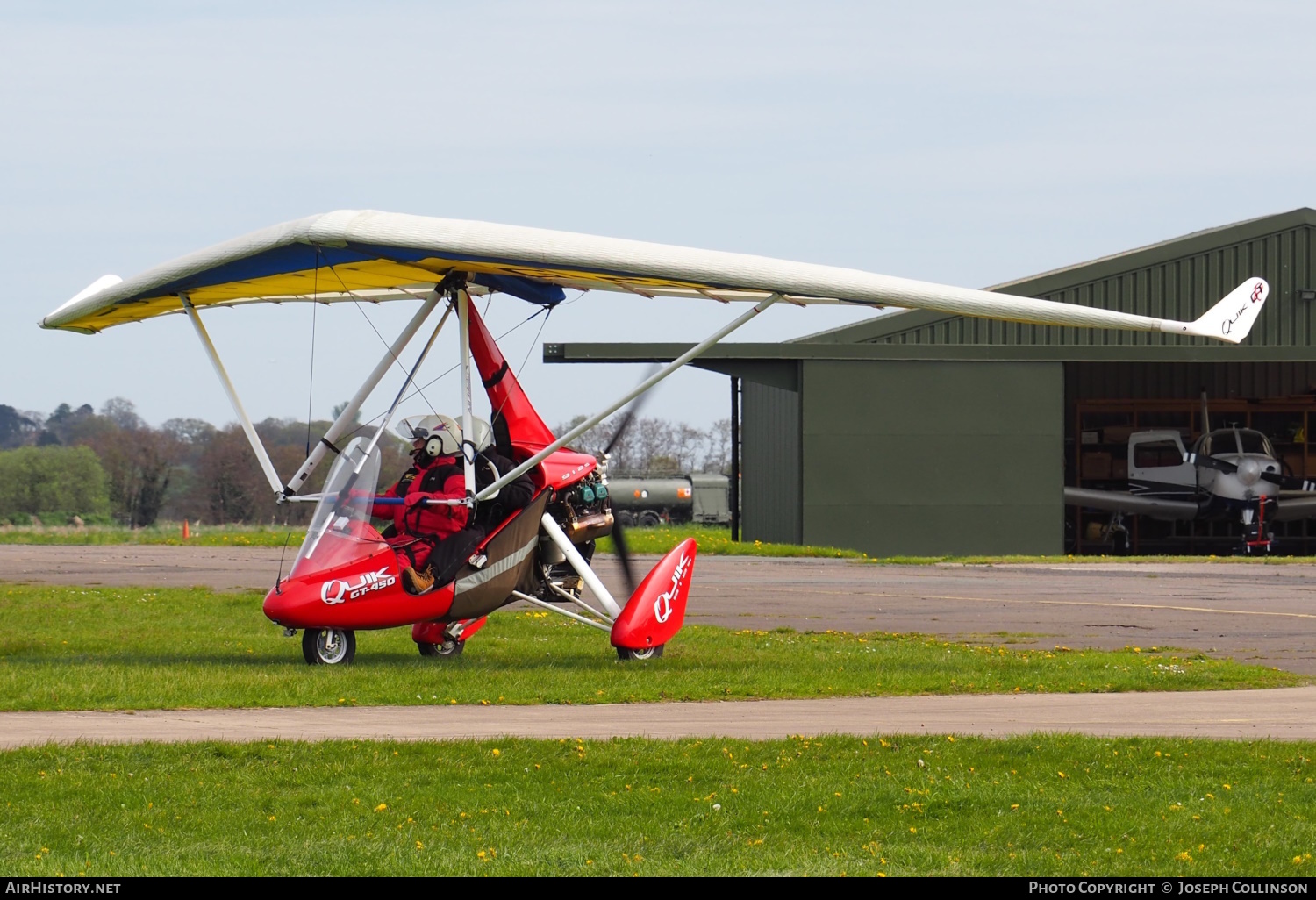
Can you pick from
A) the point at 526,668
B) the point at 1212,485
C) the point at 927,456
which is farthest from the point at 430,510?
the point at 1212,485

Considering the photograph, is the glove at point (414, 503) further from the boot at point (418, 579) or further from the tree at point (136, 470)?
the tree at point (136, 470)

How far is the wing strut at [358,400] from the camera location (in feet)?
46.8

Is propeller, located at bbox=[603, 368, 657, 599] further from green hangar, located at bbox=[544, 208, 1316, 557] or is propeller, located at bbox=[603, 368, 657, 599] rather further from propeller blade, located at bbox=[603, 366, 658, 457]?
green hangar, located at bbox=[544, 208, 1316, 557]

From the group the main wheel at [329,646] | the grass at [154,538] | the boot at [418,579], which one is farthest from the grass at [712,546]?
the boot at [418,579]

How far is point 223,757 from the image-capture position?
8.79 meters

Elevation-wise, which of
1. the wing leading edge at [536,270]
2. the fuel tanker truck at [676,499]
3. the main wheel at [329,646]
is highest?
the wing leading edge at [536,270]

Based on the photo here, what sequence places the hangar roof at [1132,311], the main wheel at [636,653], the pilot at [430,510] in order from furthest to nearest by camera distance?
the hangar roof at [1132,311] < the main wheel at [636,653] < the pilot at [430,510]

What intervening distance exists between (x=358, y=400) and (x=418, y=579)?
6.84ft

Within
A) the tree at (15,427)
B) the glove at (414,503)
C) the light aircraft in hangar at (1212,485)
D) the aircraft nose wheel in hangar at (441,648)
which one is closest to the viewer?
the glove at (414,503)

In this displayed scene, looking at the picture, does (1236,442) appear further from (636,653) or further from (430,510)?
(430,510)

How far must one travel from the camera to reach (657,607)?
566 inches

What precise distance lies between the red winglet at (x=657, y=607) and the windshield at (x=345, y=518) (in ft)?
8.11

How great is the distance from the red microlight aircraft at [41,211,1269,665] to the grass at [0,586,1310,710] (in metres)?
0.59

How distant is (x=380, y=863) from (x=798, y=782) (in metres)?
2.69
